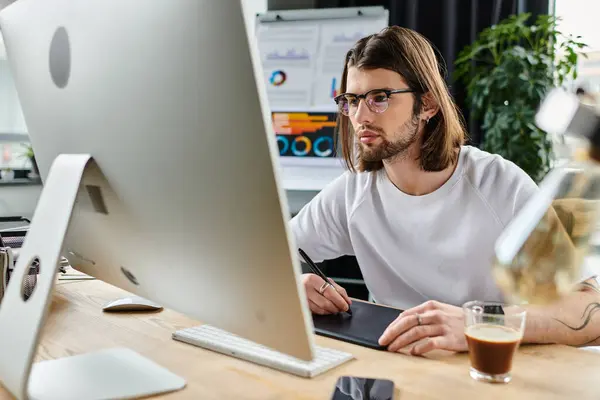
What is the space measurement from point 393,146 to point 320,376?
0.83m

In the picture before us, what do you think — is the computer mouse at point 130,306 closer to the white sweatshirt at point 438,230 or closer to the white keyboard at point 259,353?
the white keyboard at point 259,353

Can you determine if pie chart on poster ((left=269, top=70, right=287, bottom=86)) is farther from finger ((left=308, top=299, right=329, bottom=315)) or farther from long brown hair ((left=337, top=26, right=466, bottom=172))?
finger ((left=308, top=299, right=329, bottom=315))

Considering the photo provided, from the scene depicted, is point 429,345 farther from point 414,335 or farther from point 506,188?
point 506,188

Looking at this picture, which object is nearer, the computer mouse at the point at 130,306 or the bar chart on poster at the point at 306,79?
the computer mouse at the point at 130,306

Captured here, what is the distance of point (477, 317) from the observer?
88 cm

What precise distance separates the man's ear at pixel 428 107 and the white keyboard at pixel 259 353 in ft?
2.87

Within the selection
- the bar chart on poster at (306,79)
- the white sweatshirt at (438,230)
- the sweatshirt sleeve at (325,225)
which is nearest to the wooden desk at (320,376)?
the white sweatshirt at (438,230)

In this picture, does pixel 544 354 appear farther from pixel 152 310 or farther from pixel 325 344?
pixel 152 310

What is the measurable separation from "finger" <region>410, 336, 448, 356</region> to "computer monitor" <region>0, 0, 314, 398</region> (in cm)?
37

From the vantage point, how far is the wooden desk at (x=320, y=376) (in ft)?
2.53

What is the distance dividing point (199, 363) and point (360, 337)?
281 millimetres

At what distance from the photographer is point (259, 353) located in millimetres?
888

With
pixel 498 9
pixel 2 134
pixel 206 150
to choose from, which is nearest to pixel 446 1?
pixel 498 9

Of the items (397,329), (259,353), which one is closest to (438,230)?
(397,329)
